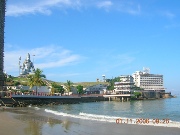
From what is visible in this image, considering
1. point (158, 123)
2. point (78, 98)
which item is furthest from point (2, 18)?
point (158, 123)

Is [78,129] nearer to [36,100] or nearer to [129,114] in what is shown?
[129,114]

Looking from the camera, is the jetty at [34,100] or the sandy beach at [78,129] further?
the jetty at [34,100]

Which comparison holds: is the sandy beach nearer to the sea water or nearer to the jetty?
the sea water

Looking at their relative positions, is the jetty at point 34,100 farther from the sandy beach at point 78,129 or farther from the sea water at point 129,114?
the sandy beach at point 78,129

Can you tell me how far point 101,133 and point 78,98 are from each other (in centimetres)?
10958

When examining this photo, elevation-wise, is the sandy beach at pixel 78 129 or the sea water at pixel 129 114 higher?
the sandy beach at pixel 78 129

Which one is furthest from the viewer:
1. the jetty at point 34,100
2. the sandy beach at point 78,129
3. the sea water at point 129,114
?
the jetty at point 34,100

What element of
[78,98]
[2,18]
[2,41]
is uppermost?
[2,18]

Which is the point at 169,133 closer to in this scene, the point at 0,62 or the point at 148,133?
the point at 148,133

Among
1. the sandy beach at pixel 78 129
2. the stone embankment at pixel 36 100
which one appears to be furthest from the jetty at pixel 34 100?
the sandy beach at pixel 78 129

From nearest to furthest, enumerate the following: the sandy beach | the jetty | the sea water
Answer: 1. the sandy beach
2. the sea water
3. the jetty

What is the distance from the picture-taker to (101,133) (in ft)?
87.8

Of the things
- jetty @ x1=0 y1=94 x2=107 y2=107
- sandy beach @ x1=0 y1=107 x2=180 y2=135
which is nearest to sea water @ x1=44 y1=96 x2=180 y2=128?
sandy beach @ x1=0 y1=107 x2=180 y2=135

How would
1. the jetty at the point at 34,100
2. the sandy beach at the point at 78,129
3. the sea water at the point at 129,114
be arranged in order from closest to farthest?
the sandy beach at the point at 78,129
the sea water at the point at 129,114
the jetty at the point at 34,100
